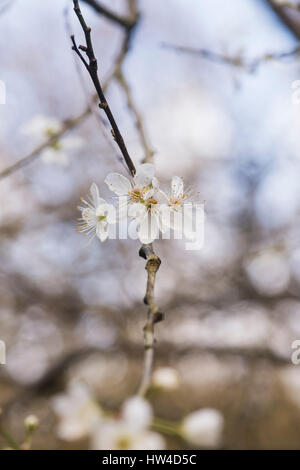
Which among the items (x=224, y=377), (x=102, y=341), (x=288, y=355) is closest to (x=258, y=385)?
(x=288, y=355)

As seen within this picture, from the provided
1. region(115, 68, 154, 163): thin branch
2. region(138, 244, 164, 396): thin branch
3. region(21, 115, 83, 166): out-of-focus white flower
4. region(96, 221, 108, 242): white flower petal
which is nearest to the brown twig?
region(138, 244, 164, 396): thin branch

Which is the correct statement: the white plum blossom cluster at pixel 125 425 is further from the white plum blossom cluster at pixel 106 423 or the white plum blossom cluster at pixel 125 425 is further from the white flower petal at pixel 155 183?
the white flower petal at pixel 155 183

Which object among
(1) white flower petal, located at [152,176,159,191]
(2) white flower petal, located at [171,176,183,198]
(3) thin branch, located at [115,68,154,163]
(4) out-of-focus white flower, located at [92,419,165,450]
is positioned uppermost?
(3) thin branch, located at [115,68,154,163]

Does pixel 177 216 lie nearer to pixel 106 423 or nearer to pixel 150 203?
pixel 150 203

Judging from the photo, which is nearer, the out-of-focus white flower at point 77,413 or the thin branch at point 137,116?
the out-of-focus white flower at point 77,413

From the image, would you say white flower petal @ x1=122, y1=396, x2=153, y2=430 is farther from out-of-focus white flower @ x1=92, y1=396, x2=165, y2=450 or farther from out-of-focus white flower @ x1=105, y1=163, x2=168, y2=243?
out-of-focus white flower @ x1=105, y1=163, x2=168, y2=243

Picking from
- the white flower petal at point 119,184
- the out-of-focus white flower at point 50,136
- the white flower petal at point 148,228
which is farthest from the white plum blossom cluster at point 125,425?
the out-of-focus white flower at point 50,136
